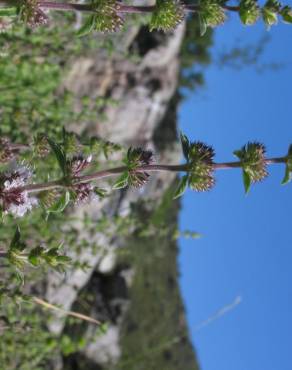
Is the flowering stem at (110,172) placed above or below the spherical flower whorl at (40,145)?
below

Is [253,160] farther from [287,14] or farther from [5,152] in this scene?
[5,152]

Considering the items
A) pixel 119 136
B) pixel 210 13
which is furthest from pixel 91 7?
pixel 119 136

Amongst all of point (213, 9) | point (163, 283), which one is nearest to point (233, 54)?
point (163, 283)

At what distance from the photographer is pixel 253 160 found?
257cm

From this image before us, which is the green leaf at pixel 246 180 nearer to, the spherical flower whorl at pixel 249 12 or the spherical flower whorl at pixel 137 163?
the spherical flower whorl at pixel 137 163

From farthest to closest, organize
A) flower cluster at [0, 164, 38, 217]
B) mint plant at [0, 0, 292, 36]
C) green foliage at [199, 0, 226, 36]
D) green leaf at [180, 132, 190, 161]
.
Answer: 1. green foliage at [199, 0, 226, 36]
2. green leaf at [180, 132, 190, 161]
3. mint plant at [0, 0, 292, 36]
4. flower cluster at [0, 164, 38, 217]

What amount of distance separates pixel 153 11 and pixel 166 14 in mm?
68

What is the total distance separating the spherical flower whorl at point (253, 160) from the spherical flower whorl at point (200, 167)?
17cm

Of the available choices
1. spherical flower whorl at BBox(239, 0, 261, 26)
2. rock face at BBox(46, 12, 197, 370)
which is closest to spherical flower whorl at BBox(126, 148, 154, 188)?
spherical flower whorl at BBox(239, 0, 261, 26)

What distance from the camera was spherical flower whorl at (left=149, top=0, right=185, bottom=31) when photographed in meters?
2.50

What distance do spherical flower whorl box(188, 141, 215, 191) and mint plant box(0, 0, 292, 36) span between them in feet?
1.94

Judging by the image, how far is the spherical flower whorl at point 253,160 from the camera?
2574 millimetres

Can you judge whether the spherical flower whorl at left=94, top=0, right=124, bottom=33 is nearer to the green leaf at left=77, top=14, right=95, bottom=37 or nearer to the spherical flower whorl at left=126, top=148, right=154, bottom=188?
the green leaf at left=77, top=14, right=95, bottom=37

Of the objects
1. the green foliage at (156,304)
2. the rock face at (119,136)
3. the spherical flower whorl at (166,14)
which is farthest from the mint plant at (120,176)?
the green foliage at (156,304)
